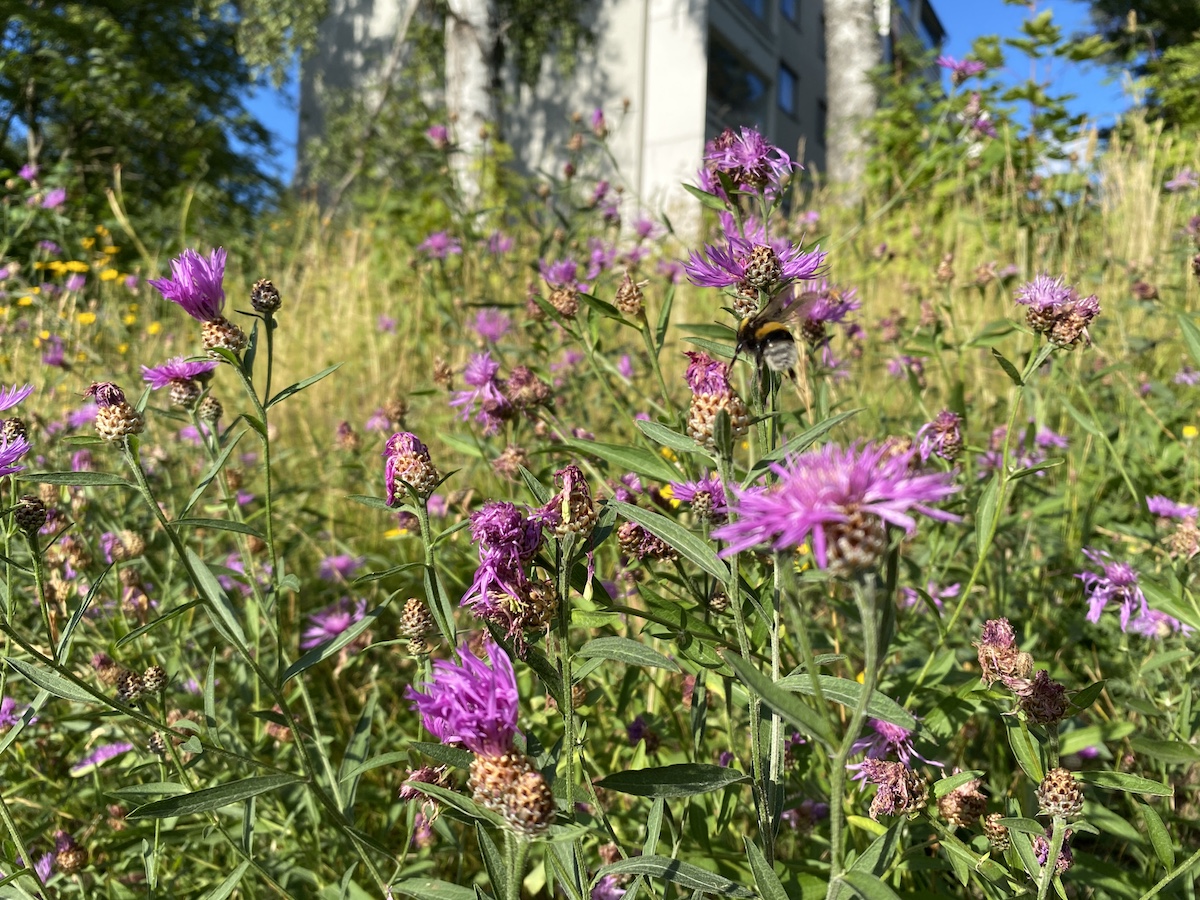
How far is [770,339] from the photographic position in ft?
3.22

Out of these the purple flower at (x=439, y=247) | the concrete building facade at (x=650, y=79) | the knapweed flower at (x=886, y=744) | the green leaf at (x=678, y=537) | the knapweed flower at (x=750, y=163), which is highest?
the concrete building facade at (x=650, y=79)

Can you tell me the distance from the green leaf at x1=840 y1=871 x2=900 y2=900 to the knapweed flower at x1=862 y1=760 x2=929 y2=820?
0.34 meters

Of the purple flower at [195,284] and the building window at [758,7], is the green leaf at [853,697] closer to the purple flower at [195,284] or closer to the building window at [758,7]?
the purple flower at [195,284]

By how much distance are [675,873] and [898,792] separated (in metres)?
0.38

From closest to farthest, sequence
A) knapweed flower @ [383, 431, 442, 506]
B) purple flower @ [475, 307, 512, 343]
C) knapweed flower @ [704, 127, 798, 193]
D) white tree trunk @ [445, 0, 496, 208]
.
Answer: knapweed flower @ [383, 431, 442, 506]
knapweed flower @ [704, 127, 798, 193]
purple flower @ [475, 307, 512, 343]
white tree trunk @ [445, 0, 496, 208]

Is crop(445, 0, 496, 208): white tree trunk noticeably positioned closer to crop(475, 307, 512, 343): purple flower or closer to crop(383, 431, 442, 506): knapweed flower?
crop(475, 307, 512, 343): purple flower

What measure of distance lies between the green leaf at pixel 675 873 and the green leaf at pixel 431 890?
0.26m

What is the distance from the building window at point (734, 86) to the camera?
1370 centimetres

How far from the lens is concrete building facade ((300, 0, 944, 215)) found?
13094 mm

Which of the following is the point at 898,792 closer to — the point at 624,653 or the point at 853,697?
the point at 853,697

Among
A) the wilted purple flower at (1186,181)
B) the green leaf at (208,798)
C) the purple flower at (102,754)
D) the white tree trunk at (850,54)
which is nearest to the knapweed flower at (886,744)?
the green leaf at (208,798)

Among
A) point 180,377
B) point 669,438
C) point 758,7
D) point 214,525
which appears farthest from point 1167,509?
point 758,7

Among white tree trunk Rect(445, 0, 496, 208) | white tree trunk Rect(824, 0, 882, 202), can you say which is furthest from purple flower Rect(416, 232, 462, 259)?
white tree trunk Rect(824, 0, 882, 202)

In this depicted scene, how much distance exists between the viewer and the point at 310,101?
53.2 ft
